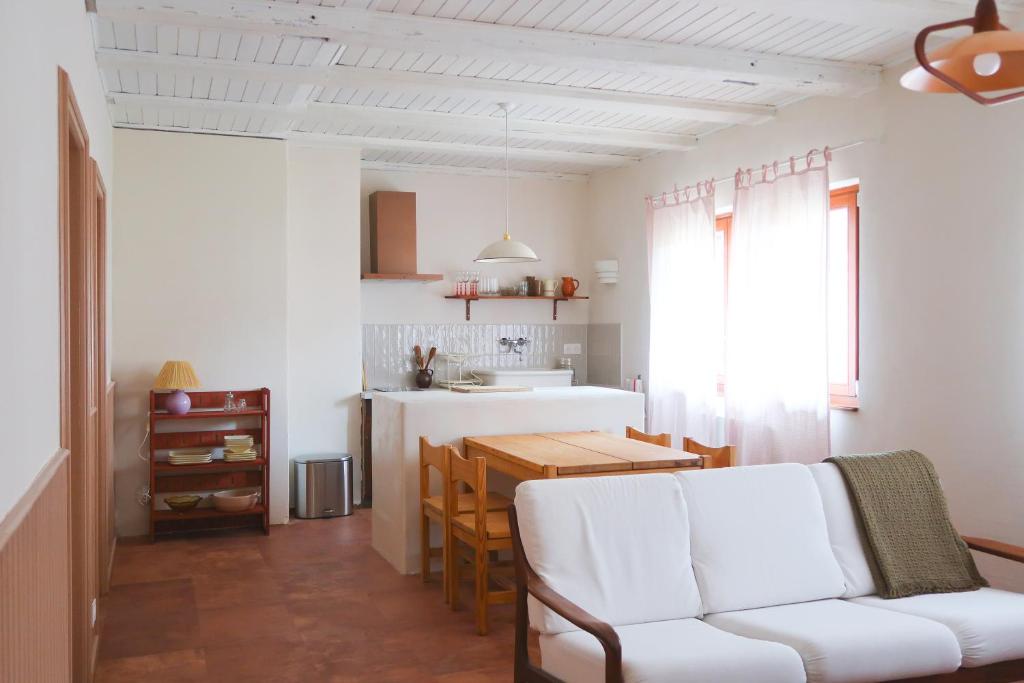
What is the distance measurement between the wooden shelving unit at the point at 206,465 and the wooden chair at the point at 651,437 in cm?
249

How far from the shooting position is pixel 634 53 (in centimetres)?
444

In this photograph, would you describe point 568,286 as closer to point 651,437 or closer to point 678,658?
point 651,437

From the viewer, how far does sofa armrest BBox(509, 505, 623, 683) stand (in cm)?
245

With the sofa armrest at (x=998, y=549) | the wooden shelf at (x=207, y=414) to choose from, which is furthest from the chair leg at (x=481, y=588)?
the wooden shelf at (x=207, y=414)

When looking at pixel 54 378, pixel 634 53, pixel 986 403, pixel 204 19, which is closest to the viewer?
pixel 54 378

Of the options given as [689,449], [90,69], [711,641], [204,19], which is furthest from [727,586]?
[90,69]

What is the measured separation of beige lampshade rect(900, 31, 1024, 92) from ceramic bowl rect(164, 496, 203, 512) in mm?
5112

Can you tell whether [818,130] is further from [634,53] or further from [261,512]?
[261,512]

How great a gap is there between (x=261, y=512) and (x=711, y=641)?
4026 mm

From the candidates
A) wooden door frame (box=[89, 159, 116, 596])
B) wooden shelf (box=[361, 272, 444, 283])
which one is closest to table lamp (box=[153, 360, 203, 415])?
wooden door frame (box=[89, 159, 116, 596])

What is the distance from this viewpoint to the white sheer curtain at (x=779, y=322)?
16.7ft

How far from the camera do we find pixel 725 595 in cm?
308

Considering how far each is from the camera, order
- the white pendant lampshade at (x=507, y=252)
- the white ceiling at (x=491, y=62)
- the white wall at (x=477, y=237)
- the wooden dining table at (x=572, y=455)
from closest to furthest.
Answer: the white ceiling at (x=491, y=62), the wooden dining table at (x=572, y=455), the white pendant lampshade at (x=507, y=252), the white wall at (x=477, y=237)

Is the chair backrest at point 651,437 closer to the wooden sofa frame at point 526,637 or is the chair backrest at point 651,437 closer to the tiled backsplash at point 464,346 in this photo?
the wooden sofa frame at point 526,637
